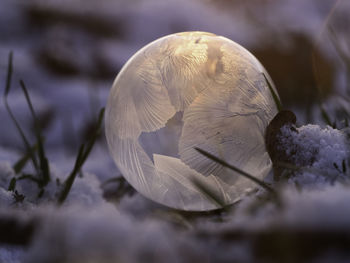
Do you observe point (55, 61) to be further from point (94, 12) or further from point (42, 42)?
point (94, 12)

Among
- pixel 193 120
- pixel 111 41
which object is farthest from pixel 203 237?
pixel 111 41

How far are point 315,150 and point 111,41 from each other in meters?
3.89

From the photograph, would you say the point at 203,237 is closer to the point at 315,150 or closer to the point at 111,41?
the point at 315,150

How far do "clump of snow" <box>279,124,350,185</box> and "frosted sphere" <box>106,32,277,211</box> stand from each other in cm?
8

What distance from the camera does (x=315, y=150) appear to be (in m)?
0.89

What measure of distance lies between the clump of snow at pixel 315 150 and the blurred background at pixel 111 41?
5.81 feet

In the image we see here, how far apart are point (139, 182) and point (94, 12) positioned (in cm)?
404

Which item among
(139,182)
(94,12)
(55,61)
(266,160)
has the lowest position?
(55,61)

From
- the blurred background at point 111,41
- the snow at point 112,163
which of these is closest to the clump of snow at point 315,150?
the snow at point 112,163

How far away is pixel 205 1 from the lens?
4.26 meters

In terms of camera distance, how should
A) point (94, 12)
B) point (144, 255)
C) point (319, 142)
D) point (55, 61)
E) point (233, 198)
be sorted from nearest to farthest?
1. point (144, 255)
2. point (319, 142)
3. point (233, 198)
4. point (55, 61)
5. point (94, 12)

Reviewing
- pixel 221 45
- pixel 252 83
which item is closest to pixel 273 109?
pixel 252 83

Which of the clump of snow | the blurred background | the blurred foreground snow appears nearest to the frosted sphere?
the clump of snow

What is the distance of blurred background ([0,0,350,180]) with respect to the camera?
3.08m
